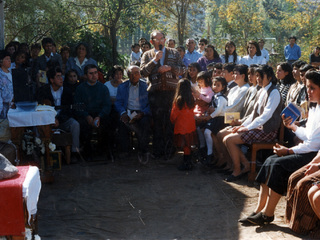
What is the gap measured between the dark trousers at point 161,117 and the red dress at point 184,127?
0.53 metres

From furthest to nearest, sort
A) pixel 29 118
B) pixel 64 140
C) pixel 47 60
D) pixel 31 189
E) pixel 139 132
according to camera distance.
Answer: pixel 47 60 < pixel 139 132 < pixel 64 140 < pixel 29 118 < pixel 31 189

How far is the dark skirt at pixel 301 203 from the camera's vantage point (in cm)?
402

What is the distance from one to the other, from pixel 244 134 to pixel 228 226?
1.85m

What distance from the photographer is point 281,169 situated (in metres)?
4.33

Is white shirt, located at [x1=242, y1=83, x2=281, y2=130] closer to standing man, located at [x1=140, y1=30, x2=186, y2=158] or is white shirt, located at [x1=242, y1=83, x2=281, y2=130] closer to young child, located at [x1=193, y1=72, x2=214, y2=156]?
young child, located at [x1=193, y1=72, x2=214, y2=156]

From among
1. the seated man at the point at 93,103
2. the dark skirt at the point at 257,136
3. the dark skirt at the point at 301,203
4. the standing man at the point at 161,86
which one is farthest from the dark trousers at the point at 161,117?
the dark skirt at the point at 301,203

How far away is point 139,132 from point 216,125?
1.34 metres

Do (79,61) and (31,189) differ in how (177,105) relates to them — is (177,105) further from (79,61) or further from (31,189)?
(31,189)

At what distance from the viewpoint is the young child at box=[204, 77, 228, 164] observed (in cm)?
671

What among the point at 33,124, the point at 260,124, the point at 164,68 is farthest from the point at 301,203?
the point at 164,68

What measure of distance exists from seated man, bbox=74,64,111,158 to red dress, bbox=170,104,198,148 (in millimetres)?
1359

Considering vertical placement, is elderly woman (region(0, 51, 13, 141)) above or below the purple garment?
below

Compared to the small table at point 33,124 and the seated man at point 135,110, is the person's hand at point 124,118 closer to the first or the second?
the seated man at point 135,110

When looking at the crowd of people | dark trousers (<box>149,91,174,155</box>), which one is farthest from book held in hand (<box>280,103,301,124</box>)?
dark trousers (<box>149,91,174,155</box>)
